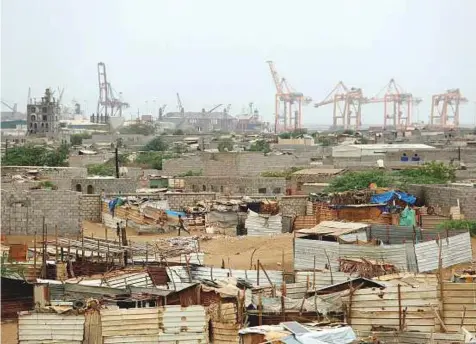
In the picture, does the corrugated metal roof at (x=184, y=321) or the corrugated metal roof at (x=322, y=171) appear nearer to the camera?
the corrugated metal roof at (x=184, y=321)

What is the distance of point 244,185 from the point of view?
2359 centimetres

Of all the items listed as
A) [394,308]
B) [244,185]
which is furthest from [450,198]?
[394,308]

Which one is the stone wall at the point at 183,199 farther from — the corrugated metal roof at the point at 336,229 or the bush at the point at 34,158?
the bush at the point at 34,158

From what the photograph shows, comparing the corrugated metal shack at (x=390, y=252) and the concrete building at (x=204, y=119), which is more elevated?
the corrugated metal shack at (x=390, y=252)

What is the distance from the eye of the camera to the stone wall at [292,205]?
19.7 m

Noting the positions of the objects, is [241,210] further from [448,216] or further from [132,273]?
[132,273]

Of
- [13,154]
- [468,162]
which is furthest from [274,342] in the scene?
[13,154]

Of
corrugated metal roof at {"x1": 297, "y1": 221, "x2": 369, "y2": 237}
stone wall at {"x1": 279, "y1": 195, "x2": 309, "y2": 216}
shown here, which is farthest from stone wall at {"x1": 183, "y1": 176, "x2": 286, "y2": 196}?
corrugated metal roof at {"x1": 297, "y1": 221, "x2": 369, "y2": 237}

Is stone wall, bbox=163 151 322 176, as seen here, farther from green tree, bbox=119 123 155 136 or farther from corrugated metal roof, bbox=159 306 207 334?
green tree, bbox=119 123 155 136

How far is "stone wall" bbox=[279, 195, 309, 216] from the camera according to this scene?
777 inches

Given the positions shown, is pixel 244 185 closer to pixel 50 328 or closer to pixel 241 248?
pixel 241 248

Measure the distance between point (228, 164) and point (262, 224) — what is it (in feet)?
37.4

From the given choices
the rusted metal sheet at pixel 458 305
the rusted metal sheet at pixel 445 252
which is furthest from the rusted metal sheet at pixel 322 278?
the rusted metal sheet at pixel 445 252

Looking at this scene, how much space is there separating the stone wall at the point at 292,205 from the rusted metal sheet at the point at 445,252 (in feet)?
20.7
